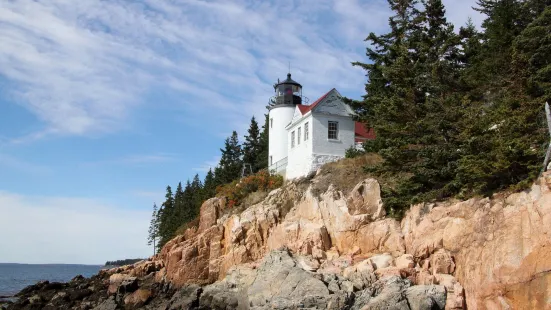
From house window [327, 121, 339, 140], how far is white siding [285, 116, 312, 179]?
3.94 ft

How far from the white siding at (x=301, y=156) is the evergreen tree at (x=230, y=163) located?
637 inches

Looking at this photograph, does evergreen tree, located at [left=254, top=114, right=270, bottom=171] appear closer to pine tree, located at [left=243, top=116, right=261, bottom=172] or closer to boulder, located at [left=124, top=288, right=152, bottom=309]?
pine tree, located at [left=243, top=116, right=261, bottom=172]

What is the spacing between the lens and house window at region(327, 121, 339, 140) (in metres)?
27.5

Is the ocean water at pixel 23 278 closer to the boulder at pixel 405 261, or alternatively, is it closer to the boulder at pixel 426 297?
the boulder at pixel 405 261

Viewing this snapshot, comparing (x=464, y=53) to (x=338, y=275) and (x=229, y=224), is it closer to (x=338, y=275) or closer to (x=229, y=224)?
(x=338, y=275)

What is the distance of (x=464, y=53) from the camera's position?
73.9 ft

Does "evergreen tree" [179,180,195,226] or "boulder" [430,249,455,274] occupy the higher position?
"evergreen tree" [179,180,195,226]

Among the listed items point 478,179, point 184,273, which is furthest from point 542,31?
point 184,273

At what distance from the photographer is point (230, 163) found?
48.3 m

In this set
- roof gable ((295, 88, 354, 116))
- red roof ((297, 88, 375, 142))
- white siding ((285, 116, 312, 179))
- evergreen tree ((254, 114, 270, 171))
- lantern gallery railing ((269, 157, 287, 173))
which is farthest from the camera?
evergreen tree ((254, 114, 270, 171))

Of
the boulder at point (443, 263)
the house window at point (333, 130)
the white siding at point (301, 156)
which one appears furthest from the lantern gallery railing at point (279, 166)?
the boulder at point (443, 263)

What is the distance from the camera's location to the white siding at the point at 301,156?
2688 cm

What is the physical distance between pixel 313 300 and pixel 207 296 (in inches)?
250

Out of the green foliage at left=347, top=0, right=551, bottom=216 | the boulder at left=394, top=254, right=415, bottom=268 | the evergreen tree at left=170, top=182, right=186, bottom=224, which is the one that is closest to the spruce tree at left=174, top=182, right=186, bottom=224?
the evergreen tree at left=170, top=182, right=186, bottom=224
